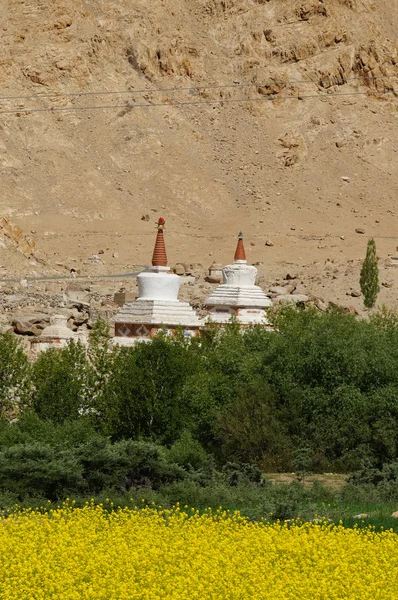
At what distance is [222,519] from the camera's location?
18.6 metres

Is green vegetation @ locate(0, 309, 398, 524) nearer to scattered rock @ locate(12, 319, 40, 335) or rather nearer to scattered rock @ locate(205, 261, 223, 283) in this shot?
scattered rock @ locate(12, 319, 40, 335)

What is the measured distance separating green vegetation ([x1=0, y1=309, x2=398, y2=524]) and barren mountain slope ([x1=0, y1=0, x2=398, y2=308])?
44.9m

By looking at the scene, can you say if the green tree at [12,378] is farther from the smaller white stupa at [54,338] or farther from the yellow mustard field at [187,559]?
the yellow mustard field at [187,559]

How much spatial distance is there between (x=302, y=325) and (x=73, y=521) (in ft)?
48.1

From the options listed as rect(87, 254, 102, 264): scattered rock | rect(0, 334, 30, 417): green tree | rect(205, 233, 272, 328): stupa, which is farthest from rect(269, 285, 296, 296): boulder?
rect(0, 334, 30, 417): green tree

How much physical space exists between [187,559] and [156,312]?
1928 centimetres

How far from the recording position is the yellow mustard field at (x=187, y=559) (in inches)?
559

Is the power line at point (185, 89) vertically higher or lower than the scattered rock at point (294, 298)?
higher

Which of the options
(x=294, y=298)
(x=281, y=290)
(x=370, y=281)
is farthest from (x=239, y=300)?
(x=281, y=290)

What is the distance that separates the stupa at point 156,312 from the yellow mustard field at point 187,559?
15973 mm

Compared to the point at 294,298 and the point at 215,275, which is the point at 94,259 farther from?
the point at 294,298

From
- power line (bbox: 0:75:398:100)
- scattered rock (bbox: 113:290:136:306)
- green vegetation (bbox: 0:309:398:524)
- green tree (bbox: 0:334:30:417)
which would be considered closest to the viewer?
green vegetation (bbox: 0:309:398:524)

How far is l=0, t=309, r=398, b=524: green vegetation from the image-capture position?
867 inches

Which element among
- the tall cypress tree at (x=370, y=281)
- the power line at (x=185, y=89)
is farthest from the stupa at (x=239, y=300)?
the power line at (x=185, y=89)
